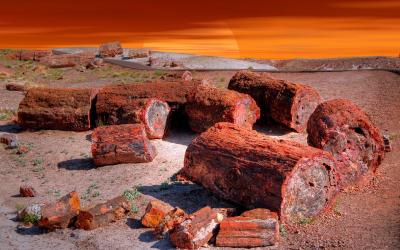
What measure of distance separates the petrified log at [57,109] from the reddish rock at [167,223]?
6.63 meters

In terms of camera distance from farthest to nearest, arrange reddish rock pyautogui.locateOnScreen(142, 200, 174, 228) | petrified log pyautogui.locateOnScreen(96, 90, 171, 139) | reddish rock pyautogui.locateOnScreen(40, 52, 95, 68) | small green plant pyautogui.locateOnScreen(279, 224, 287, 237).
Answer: reddish rock pyautogui.locateOnScreen(40, 52, 95, 68)
petrified log pyautogui.locateOnScreen(96, 90, 171, 139)
reddish rock pyautogui.locateOnScreen(142, 200, 174, 228)
small green plant pyautogui.locateOnScreen(279, 224, 287, 237)

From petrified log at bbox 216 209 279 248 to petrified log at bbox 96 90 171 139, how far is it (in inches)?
235

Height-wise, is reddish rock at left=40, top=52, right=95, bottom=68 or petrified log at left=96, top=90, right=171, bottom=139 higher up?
petrified log at left=96, top=90, right=171, bottom=139

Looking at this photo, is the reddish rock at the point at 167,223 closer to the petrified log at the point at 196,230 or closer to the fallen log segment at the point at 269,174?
the petrified log at the point at 196,230

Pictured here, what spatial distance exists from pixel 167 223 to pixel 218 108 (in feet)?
17.9

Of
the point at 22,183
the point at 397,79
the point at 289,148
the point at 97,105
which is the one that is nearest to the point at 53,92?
the point at 97,105

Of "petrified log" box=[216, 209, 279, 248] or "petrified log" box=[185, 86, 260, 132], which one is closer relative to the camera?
"petrified log" box=[216, 209, 279, 248]

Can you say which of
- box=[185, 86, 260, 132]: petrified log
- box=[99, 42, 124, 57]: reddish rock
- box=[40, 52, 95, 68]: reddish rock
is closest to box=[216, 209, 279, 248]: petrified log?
box=[185, 86, 260, 132]: petrified log

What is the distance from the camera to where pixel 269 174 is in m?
10.2

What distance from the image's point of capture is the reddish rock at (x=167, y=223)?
32.8ft

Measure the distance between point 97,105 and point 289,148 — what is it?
7.01 meters

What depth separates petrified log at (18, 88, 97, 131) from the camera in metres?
16.4

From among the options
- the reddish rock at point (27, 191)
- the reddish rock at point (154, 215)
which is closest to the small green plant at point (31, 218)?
the reddish rock at point (27, 191)

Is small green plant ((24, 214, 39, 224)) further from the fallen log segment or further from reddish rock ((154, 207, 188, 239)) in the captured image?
the fallen log segment
